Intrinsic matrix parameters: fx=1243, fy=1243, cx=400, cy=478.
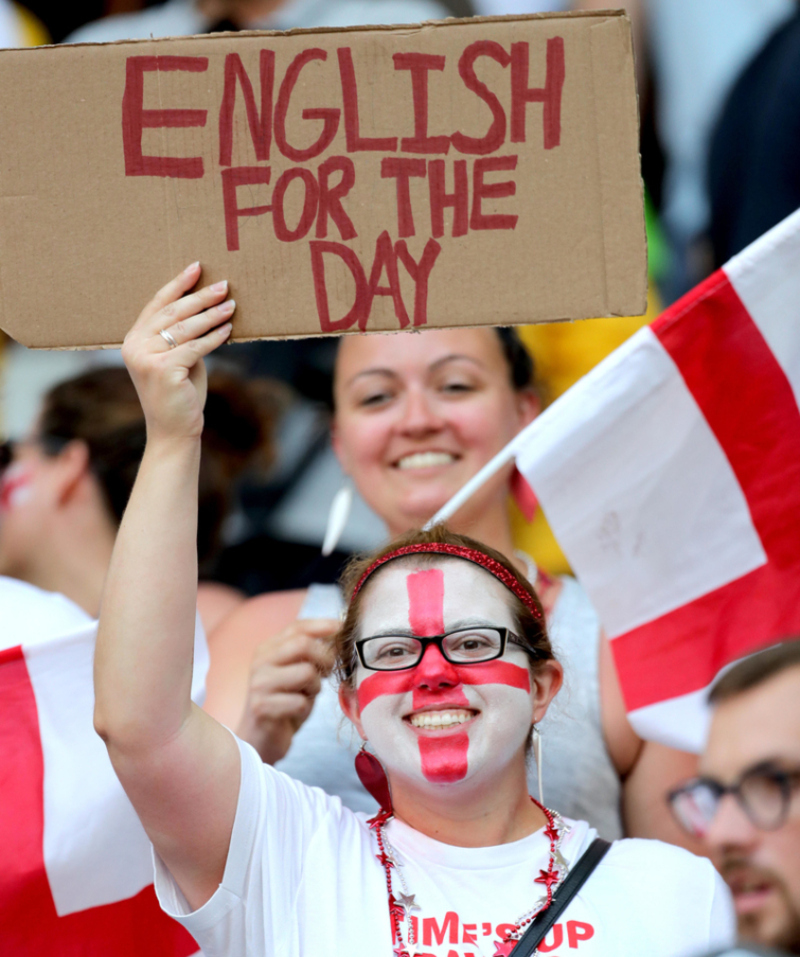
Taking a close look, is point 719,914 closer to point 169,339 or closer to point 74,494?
point 169,339

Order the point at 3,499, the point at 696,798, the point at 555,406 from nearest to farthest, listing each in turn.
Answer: the point at 696,798, the point at 555,406, the point at 3,499

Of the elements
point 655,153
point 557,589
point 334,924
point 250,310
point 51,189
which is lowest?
point 334,924

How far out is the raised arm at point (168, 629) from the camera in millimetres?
1485

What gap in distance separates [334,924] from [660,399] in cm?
103

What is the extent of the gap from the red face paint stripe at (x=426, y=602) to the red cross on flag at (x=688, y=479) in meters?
0.44

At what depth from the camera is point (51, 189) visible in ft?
5.18

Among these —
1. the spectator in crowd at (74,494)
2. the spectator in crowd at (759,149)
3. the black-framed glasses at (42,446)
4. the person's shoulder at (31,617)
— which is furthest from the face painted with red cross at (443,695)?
the spectator in crowd at (759,149)

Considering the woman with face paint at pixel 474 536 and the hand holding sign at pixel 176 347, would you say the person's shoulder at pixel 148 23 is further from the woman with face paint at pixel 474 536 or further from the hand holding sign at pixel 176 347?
the hand holding sign at pixel 176 347

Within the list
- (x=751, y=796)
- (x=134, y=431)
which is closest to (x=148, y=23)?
(x=134, y=431)

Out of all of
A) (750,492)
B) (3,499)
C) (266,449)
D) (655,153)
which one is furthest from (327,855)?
(655,153)

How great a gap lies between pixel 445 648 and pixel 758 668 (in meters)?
0.43

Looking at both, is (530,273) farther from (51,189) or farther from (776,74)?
(776,74)

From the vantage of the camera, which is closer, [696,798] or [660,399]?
[696,798]

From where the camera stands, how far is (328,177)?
159 cm
